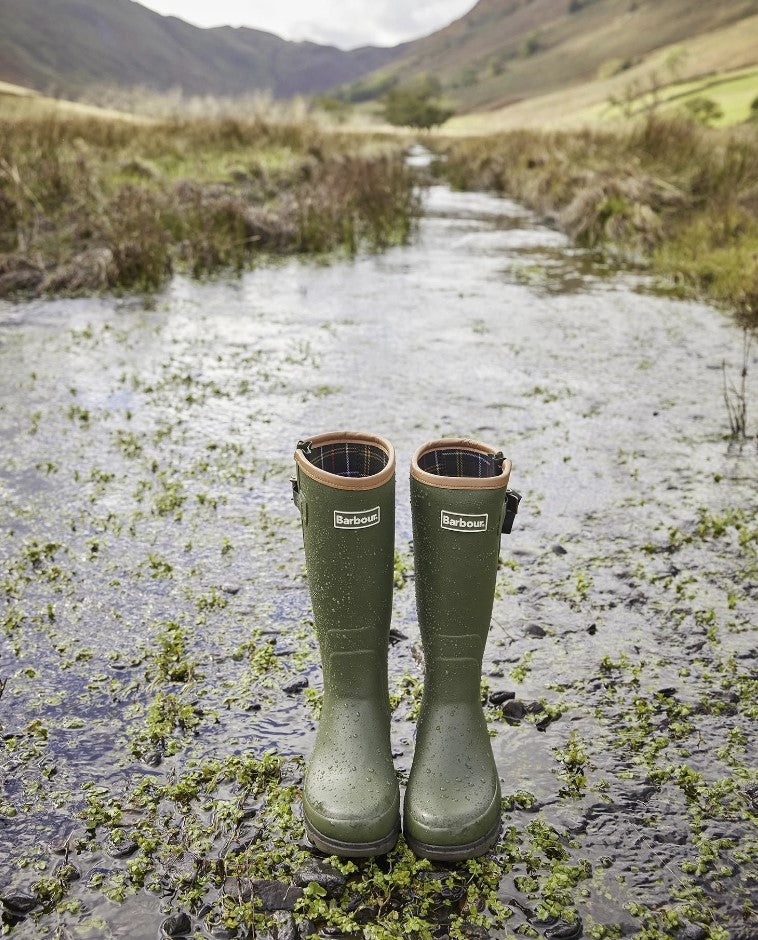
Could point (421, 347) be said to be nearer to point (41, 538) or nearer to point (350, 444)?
point (41, 538)

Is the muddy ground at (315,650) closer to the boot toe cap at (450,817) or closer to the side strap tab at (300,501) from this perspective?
the boot toe cap at (450,817)

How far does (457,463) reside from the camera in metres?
1.81

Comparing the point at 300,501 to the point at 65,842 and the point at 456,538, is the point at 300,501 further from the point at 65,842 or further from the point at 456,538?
the point at 65,842

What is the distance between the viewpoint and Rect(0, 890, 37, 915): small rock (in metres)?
1.51

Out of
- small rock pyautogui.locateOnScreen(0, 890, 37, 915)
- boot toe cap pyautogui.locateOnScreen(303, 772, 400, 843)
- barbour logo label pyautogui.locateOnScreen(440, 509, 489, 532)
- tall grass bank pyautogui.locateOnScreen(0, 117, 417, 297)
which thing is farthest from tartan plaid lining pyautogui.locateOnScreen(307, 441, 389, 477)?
tall grass bank pyautogui.locateOnScreen(0, 117, 417, 297)

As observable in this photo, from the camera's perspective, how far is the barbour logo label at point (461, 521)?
5.41ft

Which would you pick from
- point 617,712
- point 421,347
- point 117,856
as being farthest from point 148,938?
point 421,347

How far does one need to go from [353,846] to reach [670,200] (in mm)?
9969

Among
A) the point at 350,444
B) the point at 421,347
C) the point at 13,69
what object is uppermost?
the point at 13,69

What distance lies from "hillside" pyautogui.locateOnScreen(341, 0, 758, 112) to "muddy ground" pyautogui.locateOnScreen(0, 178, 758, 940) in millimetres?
92172

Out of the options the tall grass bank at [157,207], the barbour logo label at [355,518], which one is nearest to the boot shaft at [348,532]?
the barbour logo label at [355,518]

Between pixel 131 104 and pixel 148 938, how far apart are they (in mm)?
24850

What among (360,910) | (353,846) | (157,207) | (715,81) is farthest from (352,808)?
(715,81)

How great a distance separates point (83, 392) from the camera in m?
4.89
